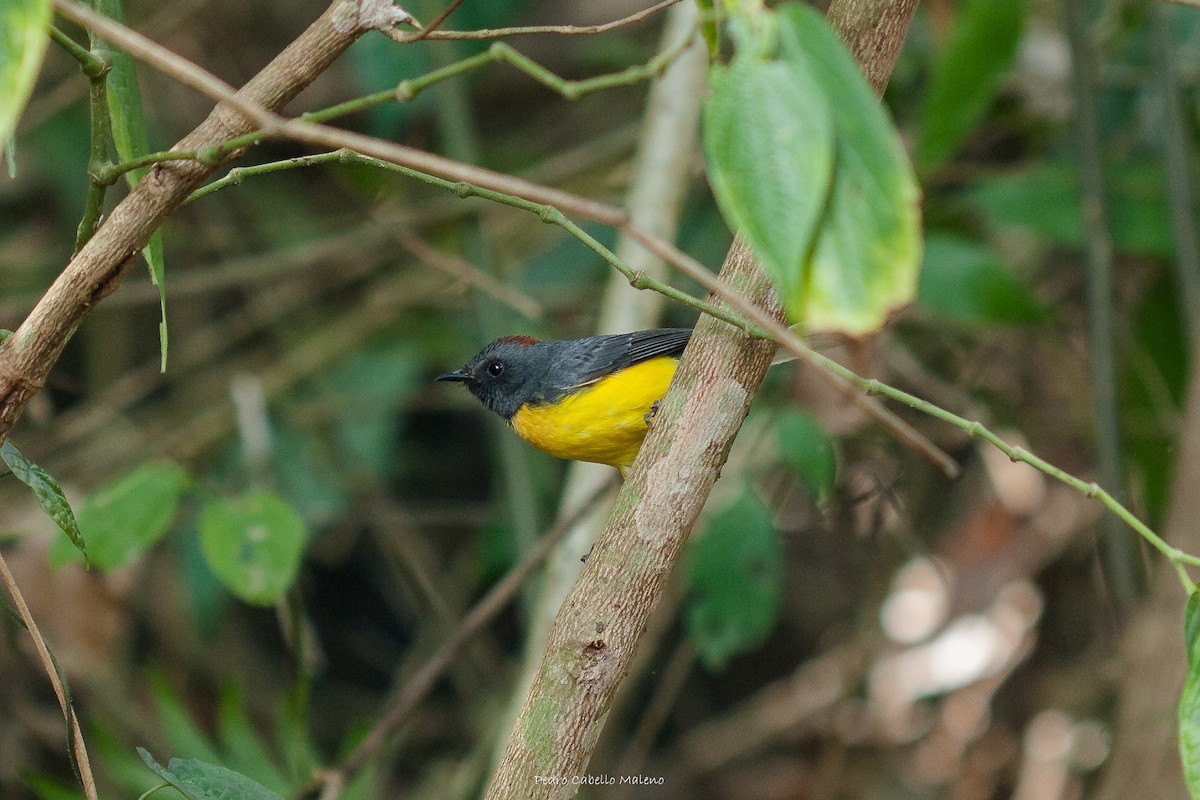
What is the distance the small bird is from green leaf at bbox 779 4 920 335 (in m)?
2.27

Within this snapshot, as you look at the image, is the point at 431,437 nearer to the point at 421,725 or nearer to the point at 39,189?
the point at 421,725

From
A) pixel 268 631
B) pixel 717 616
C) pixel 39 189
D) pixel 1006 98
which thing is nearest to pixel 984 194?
pixel 1006 98

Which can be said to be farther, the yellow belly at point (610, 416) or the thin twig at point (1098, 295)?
the thin twig at point (1098, 295)

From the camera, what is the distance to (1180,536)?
3281 millimetres

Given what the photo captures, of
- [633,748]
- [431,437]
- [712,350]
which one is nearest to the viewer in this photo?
[712,350]

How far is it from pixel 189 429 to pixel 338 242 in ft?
3.46

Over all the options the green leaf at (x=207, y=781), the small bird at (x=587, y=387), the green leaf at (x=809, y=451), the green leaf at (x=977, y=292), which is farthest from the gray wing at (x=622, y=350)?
the green leaf at (x=207, y=781)

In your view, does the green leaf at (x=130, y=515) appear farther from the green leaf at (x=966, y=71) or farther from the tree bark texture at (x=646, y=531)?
the green leaf at (x=966, y=71)

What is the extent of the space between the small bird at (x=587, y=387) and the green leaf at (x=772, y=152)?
2276 mm

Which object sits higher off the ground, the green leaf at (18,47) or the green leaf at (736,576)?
the green leaf at (18,47)

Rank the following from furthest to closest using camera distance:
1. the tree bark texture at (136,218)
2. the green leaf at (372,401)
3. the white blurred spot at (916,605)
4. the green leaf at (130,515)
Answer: the white blurred spot at (916,605), the green leaf at (372,401), the green leaf at (130,515), the tree bark texture at (136,218)

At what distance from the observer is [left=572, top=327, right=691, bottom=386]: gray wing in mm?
3498

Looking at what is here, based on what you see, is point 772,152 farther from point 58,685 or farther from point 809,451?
point 809,451

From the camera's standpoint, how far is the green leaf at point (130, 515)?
8.97 feet
